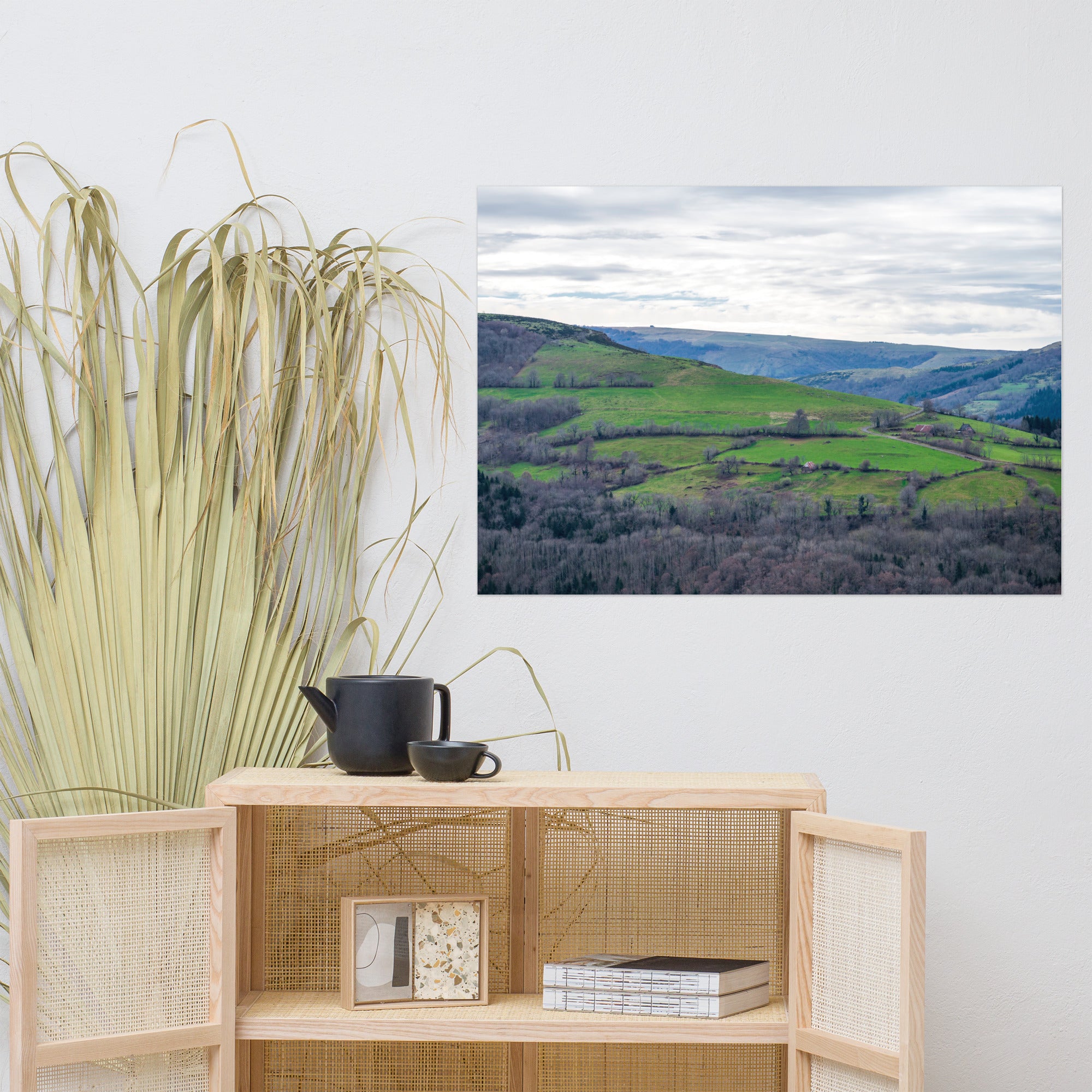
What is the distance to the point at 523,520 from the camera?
6.40 ft

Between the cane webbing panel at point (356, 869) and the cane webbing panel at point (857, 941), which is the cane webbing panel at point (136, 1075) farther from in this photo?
the cane webbing panel at point (857, 941)

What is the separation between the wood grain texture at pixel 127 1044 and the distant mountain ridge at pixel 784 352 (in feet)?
4.37

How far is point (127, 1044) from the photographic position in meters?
1.33

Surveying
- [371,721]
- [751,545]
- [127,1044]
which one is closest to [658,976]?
[371,721]

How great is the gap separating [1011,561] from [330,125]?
150cm

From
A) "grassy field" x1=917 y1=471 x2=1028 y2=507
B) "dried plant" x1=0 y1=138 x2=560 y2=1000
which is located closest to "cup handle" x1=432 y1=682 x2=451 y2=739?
"dried plant" x1=0 y1=138 x2=560 y2=1000

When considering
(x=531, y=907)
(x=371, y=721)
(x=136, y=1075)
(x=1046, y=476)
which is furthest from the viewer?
(x=1046, y=476)

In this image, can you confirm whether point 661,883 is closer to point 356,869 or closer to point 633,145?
point 356,869

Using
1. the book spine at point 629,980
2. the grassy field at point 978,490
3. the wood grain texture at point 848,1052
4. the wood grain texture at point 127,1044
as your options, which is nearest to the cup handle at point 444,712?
the book spine at point 629,980

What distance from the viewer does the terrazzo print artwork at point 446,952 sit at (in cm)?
149

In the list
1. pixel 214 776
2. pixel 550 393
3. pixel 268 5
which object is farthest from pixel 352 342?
pixel 214 776

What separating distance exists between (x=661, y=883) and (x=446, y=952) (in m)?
0.34

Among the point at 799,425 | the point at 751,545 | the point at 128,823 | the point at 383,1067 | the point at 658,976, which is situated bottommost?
the point at 383,1067

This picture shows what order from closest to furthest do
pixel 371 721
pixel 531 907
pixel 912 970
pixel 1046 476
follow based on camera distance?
1. pixel 912 970
2. pixel 371 721
3. pixel 531 907
4. pixel 1046 476
